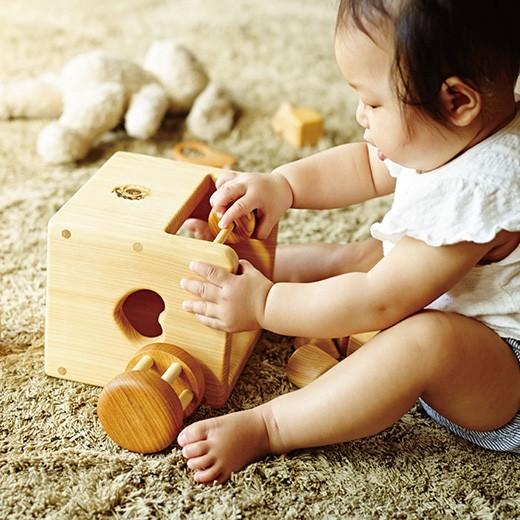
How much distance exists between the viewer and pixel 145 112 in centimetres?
143

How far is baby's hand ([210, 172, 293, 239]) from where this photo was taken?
91cm

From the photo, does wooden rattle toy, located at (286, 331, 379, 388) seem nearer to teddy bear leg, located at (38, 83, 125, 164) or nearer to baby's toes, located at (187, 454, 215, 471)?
baby's toes, located at (187, 454, 215, 471)

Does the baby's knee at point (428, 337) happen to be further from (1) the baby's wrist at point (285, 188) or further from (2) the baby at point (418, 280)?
(1) the baby's wrist at point (285, 188)

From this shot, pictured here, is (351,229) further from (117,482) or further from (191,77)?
(117,482)

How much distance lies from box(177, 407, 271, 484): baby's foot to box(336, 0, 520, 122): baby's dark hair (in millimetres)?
332

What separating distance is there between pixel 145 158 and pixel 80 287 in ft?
0.63

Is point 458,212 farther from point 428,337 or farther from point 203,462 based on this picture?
point 203,462

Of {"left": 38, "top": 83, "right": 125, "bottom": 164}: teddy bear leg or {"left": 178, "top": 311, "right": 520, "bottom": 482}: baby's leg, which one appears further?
{"left": 38, "top": 83, "right": 125, "bottom": 164}: teddy bear leg

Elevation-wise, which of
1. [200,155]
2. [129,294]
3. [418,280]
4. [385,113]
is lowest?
[200,155]

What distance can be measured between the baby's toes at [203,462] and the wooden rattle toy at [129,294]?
0.13 ft

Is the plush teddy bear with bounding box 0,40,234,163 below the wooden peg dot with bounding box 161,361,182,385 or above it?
below

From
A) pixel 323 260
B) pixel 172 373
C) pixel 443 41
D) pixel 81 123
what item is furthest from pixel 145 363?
pixel 81 123

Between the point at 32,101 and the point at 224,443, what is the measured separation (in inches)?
35.7

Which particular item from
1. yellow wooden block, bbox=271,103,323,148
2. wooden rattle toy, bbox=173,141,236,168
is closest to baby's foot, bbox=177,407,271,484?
wooden rattle toy, bbox=173,141,236,168
